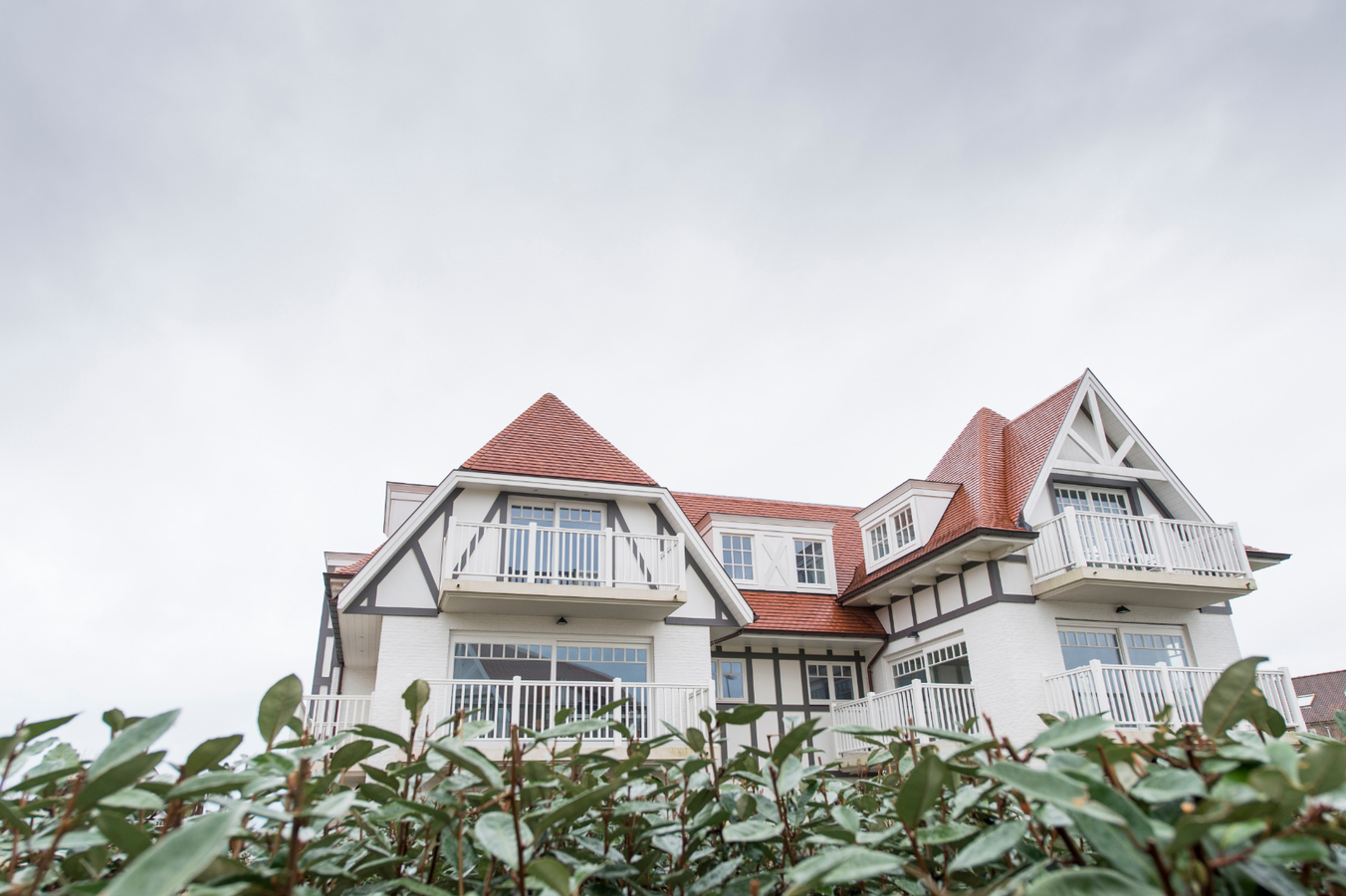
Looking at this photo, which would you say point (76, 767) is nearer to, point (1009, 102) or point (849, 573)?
point (1009, 102)

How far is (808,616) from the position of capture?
16672 mm

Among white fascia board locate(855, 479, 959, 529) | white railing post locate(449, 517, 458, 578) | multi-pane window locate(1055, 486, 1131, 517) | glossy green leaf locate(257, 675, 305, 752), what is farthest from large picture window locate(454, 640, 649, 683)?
glossy green leaf locate(257, 675, 305, 752)

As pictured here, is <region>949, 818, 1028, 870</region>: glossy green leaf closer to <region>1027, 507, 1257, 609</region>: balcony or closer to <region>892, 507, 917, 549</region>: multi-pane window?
<region>1027, 507, 1257, 609</region>: balcony

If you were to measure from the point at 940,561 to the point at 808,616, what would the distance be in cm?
344

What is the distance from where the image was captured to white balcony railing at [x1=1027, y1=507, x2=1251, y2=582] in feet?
44.7

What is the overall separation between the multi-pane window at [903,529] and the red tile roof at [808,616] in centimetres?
195

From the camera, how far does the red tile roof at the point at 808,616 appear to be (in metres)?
16.0

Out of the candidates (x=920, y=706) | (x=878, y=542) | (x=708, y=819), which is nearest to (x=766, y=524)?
(x=878, y=542)

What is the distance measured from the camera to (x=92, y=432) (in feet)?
53.7

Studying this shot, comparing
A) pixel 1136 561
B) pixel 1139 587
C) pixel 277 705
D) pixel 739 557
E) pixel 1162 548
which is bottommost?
pixel 277 705

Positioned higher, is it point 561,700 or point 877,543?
point 877,543

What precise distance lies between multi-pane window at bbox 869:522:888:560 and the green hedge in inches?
628

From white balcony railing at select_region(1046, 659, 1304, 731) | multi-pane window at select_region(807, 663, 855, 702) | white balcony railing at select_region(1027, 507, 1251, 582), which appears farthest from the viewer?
multi-pane window at select_region(807, 663, 855, 702)

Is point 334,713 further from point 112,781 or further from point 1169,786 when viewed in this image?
point 1169,786
